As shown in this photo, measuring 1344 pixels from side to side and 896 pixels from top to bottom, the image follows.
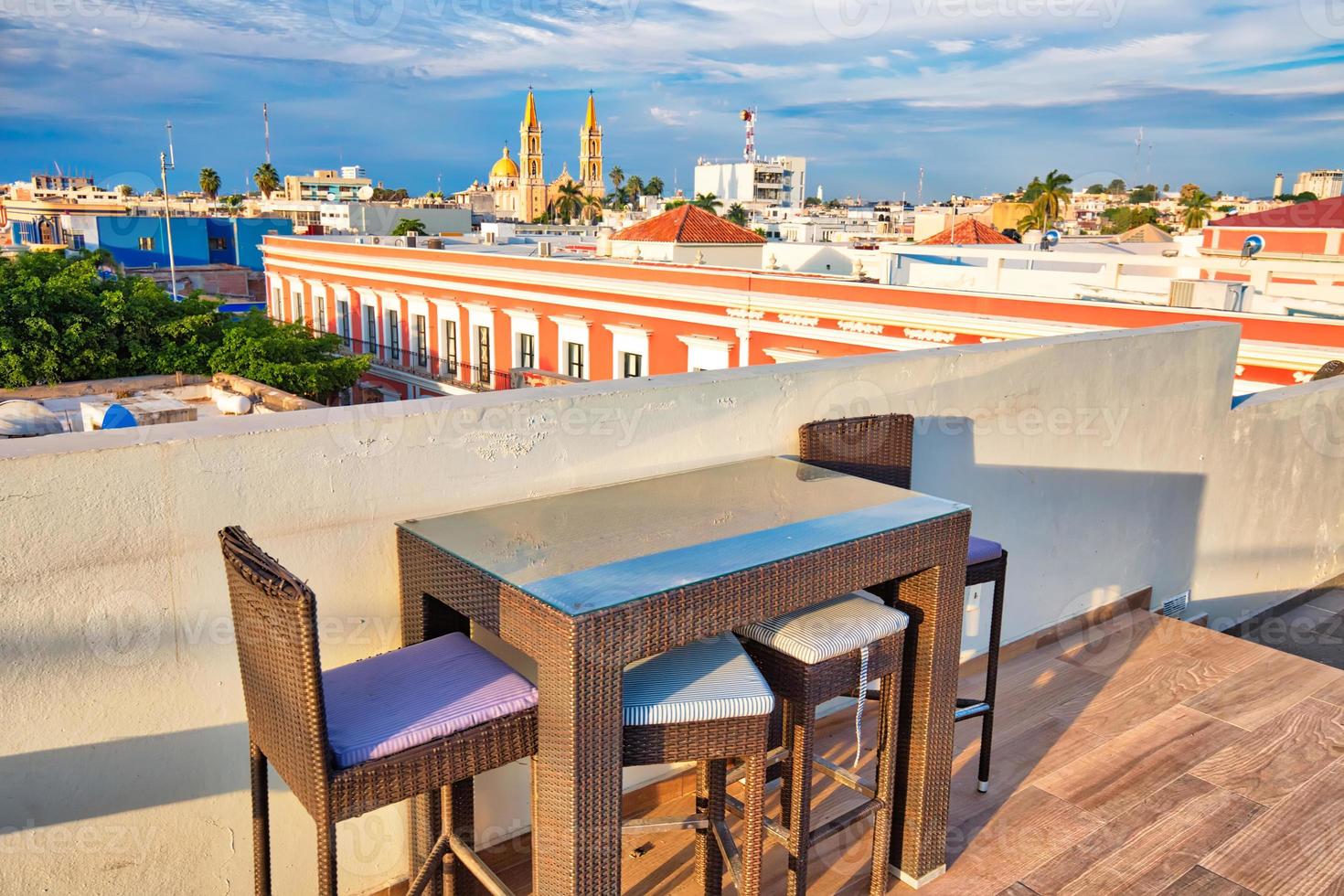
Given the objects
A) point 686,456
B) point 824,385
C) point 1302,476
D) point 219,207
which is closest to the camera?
point 686,456

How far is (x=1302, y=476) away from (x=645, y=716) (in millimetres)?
5113

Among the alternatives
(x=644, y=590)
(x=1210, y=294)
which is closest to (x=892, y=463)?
(x=644, y=590)

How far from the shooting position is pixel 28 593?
5.83 feet

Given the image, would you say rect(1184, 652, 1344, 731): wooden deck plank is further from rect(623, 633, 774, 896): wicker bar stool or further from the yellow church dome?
the yellow church dome

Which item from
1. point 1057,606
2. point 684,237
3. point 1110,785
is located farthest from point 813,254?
point 1110,785

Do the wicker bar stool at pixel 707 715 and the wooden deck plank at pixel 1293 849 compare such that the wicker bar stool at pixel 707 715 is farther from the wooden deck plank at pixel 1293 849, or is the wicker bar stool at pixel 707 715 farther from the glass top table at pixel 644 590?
the wooden deck plank at pixel 1293 849

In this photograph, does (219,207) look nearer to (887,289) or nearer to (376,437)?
(887,289)

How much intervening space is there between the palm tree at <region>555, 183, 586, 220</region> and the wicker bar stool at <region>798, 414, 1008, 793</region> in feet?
232

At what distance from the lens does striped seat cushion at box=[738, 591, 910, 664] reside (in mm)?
2066

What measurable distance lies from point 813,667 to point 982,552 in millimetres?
1034

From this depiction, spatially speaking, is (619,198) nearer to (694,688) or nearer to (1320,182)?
(1320,182)

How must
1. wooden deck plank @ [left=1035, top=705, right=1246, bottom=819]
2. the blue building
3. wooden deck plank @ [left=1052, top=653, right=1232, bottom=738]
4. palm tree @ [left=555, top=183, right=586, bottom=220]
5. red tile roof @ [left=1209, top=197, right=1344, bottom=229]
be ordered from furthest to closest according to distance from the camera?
palm tree @ [left=555, top=183, right=586, bottom=220] < the blue building < red tile roof @ [left=1209, top=197, right=1344, bottom=229] < wooden deck plank @ [left=1052, top=653, right=1232, bottom=738] < wooden deck plank @ [left=1035, top=705, right=1246, bottom=819]

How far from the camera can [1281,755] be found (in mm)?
3289

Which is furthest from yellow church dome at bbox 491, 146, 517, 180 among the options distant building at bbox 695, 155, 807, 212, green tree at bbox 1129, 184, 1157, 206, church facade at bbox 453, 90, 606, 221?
green tree at bbox 1129, 184, 1157, 206
